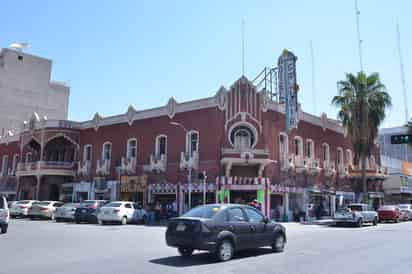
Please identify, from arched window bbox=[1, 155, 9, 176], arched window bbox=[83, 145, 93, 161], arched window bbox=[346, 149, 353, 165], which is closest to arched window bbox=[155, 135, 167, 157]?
arched window bbox=[83, 145, 93, 161]

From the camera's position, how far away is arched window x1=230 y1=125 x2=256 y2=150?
3167 centimetres

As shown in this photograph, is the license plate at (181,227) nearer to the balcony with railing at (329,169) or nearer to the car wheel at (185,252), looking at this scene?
the car wheel at (185,252)

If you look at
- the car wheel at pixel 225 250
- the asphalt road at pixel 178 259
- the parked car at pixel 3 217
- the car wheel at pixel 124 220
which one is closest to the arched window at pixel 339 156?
the car wheel at pixel 124 220

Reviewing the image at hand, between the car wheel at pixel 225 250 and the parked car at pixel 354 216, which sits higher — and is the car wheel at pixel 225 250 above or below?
below

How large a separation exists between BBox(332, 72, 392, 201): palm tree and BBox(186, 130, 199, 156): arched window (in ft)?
47.6

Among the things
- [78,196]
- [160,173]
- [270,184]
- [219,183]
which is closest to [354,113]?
[270,184]

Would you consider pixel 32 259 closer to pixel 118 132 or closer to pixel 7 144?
pixel 118 132

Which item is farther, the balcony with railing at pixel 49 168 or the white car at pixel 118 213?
the balcony with railing at pixel 49 168

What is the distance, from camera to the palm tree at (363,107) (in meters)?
36.3

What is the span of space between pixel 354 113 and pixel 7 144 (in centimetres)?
4089

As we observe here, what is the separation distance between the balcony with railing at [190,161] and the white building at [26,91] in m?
35.7

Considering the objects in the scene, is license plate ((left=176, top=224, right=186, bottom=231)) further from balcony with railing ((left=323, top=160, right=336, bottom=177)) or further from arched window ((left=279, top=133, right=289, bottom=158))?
balcony with railing ((left=323, top=160, right=336, bottom=177))

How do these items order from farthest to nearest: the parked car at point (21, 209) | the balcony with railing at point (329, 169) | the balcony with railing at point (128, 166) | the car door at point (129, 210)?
1. the balcony with railing at point (329, 169)
2. the balcony with railing at point (128, 166)
3. the parked car at point (21, 209)
4. the car door at point (129, 210)

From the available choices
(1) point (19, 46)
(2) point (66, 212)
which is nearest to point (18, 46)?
(1) point (19, 46)
